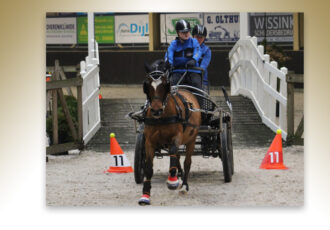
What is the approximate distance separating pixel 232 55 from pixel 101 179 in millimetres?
1369

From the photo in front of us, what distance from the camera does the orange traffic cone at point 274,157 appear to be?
8734 millimetres

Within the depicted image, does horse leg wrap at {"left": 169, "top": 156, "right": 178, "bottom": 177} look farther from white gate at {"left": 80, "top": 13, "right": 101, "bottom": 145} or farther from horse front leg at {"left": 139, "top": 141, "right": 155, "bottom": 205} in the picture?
white gate at {"left": 80, "top": 13, "right": 101, "bottom": 145}

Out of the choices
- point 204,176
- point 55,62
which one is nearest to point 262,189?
point 204,176

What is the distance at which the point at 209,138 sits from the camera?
346 inches

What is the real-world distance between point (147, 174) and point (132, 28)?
3.94 ft

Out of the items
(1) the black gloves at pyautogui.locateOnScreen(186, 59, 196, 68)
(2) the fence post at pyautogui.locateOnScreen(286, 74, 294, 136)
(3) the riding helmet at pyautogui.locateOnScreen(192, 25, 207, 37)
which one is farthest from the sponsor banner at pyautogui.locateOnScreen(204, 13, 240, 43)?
(2) the fence post at pyautogui.locateOnScreen(286, 74, 294, 136)

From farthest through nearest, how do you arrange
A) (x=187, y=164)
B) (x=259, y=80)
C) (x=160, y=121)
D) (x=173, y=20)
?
(x=259, y=80) → (x=173, y=20) → (x=187, y=164) → (x=160, y=121)

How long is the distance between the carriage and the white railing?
8.6 inches

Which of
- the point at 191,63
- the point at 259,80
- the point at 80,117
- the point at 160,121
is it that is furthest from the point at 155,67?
the point at 259,80

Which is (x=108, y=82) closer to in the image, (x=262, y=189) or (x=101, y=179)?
(x=101, y=179)

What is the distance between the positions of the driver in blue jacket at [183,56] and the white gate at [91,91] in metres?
0.58

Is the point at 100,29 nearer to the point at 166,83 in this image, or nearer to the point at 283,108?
the point at 166,83

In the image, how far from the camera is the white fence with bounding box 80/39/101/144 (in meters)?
8.89

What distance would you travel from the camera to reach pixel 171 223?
8508 mm
